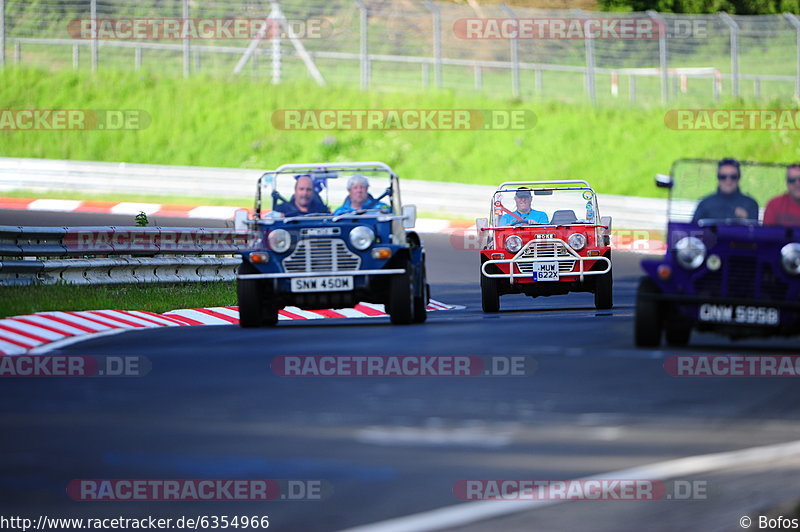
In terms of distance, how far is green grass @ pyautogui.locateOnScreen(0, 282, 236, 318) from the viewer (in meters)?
13.8

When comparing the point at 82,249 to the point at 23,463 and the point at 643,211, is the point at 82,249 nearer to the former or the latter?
the point at 23,463

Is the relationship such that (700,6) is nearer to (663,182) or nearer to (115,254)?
(115,254)

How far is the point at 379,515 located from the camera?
5.59m

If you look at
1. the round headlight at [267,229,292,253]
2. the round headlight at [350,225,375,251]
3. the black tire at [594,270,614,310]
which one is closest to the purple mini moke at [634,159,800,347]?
the round headlight at [350,225,375,251]

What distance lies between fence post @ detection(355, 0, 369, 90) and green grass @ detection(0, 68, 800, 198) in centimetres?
100

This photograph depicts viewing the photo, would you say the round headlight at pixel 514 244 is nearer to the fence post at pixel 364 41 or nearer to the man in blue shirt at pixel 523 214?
the man in blue shirt at pixel 523 214

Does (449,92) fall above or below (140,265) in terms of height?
above

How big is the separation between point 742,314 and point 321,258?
442 cm

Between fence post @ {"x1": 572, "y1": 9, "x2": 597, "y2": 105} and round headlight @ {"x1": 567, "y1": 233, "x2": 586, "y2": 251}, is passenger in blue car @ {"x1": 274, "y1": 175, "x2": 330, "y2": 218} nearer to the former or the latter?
round headlight @ {"x1": 567, "y1": 233, "x2": 586, "y2": 251}

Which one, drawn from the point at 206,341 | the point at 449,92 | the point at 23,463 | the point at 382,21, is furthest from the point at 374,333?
the point at 449,92

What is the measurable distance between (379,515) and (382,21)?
31.0m

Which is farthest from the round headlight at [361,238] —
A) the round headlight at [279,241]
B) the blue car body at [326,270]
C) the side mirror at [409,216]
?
the round headlight at [279,241]

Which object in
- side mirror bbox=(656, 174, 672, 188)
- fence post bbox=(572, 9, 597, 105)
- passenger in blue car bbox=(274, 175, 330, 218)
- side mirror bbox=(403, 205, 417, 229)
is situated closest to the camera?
side mirror bbox=(656, 174, 672, 188)

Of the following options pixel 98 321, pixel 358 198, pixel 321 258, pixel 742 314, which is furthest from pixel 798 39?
pixel 742 314
